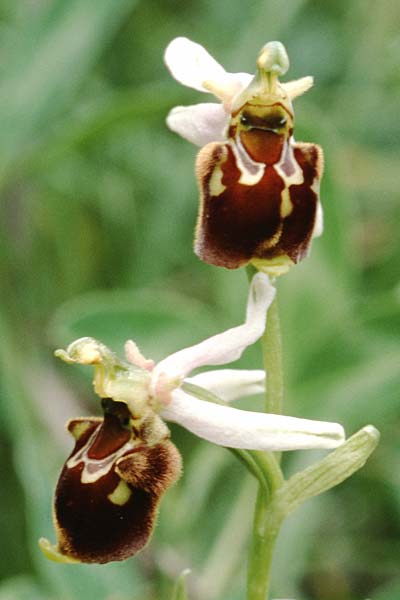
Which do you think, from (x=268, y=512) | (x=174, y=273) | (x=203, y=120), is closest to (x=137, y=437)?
(x=268, y=512)

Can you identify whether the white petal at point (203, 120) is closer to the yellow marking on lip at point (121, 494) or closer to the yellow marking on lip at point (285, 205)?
the yellow marking on lip at point (285, 205)

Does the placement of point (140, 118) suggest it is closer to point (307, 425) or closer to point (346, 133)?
point (346, 133)

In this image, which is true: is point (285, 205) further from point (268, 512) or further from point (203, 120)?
point (268, 512)

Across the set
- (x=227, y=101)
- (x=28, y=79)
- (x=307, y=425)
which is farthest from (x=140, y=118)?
(x=307, y=425)

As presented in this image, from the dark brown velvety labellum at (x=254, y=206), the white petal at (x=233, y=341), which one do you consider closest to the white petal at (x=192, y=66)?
the dark brown velvety labellum at (x=254, y=206)

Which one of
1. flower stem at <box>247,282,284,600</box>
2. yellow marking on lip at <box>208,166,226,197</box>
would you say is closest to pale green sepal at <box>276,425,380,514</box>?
flower stem at <box>247,282,284,600</box>

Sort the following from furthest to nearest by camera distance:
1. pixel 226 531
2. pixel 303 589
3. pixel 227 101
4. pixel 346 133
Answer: pixel 346 133 < pixel 303 589 < pixel 226 531 < pixel 227 101
